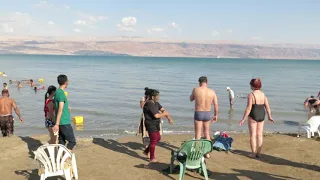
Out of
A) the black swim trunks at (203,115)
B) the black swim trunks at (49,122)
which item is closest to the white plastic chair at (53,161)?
the black swim trunks at (49,122)

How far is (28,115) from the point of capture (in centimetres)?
1986

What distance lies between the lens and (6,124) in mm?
11406

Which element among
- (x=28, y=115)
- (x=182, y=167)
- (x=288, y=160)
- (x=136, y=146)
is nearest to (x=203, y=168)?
(x=182, y=167)

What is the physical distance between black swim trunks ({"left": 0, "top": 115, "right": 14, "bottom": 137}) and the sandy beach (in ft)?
1.54

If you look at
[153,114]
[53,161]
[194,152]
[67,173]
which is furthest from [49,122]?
[194,152]

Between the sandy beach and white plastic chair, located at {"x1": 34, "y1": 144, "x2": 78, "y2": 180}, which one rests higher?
white plastic chair, located at {"x1": 34, "y1": 144, "x2": 78, "y2": 180}

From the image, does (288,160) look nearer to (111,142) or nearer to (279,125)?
(111,142)

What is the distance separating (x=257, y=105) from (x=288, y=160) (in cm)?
199

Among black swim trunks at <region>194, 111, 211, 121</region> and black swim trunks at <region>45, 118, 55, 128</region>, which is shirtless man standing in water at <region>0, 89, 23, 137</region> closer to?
black swim trunks at <region>45, 118, 55, 128</region>

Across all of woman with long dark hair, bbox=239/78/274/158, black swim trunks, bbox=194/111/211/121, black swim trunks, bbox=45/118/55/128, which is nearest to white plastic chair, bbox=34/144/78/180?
black swim trunks, bbox=45/118/55/128

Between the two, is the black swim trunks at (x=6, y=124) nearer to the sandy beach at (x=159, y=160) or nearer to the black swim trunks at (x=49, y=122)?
the sandy beach at (x=159, y=160)

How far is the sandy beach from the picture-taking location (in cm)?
810

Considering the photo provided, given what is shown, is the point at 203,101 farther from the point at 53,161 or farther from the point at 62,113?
the point at 53,161

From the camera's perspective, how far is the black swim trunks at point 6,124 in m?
11.3
